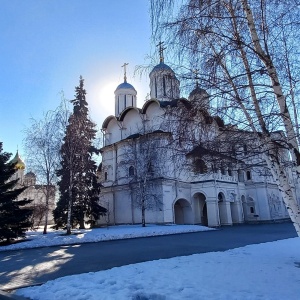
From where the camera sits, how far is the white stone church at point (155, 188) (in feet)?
89.4

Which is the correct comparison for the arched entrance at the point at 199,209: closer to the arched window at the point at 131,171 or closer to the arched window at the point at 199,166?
the arched window at the point at 131,171

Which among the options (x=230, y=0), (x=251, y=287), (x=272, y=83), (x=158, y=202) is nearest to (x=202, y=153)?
(x=272, y=83)

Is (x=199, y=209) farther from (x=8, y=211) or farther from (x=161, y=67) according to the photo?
(x=161, y=67)

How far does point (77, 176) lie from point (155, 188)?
342 inches

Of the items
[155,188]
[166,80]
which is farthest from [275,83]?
[155,188]

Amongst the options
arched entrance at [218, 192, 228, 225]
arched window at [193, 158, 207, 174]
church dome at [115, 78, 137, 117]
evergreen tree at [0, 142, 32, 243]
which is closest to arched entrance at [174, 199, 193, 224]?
arched entrance at [218, 192, 228, 225]

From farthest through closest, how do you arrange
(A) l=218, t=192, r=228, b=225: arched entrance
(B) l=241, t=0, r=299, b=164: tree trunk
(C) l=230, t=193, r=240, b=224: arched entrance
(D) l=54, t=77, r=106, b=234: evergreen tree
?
(C) l=230, t=193, r=240, b=224: arched entrance, (A) l=218, t=192, r=228, b=225: arched entrance, (D) l=54, t=77, r=106, b=234: evergreen tree, (B) l=241, t=0, r=299, b=164: tree trunk

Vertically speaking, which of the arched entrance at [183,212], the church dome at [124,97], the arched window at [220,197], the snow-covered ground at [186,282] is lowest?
the snow-covered ground at [186,282]

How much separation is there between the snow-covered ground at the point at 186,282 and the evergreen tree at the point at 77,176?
46.2 ft

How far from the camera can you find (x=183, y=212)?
Result: 32.2 metres

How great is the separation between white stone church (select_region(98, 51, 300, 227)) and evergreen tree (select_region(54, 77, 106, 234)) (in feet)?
12.0

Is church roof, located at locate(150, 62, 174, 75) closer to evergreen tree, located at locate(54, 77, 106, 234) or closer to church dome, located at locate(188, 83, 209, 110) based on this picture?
church dome, located at locate(188, 83, 209, 110)

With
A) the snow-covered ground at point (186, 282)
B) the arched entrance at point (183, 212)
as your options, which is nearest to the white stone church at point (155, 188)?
the arched entrance at point (183, 212)

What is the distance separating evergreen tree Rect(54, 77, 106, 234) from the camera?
2083cm
